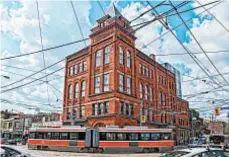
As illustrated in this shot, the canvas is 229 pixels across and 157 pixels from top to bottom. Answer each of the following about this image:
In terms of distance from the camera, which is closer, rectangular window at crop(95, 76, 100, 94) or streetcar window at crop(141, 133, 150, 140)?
streetcar window at crop(141, 133, 150, 140)

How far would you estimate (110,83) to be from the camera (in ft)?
127

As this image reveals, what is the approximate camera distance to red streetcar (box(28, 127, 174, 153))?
3200 cm

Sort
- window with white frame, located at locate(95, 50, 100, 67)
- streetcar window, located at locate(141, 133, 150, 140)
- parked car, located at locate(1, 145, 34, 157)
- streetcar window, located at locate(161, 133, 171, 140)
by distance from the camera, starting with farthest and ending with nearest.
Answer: window with white frame, located at locate(95, 50, 100, 67), streetcar window, located at locate(161, 133, 171, 140), streetcar window, located at locate(141, 133, 150, 140), parked car, located at locate(1, 145, 34, 157)

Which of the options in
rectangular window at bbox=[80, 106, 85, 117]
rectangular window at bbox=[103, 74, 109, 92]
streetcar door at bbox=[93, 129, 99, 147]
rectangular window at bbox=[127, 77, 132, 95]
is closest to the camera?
streetcar door at bbox=[93, 129, 99, 147]

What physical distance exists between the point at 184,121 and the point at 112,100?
35761 millimetres

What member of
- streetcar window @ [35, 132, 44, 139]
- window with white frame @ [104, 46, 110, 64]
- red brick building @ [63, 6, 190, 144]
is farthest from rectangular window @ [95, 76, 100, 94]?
streetcar window @ [35, 132, 44, 139]

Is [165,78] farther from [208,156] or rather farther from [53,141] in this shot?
[208,156]

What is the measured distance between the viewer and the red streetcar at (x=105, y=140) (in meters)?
32.0

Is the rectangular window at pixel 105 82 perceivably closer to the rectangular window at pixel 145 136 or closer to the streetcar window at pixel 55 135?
the rectangular window at pixel 145 136

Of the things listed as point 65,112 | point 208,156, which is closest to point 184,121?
point 65,112

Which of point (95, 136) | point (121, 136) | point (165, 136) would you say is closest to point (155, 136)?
point (165, 136)

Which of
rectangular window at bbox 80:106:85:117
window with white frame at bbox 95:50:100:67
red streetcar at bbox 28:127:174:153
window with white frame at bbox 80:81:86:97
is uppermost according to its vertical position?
window with white frame at bbox 95:50:100:67

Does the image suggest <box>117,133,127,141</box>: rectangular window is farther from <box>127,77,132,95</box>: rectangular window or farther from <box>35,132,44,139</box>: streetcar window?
<box>127,77,132,95</box>: rectangular window

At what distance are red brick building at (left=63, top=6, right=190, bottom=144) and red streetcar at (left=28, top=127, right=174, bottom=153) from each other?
366cm
